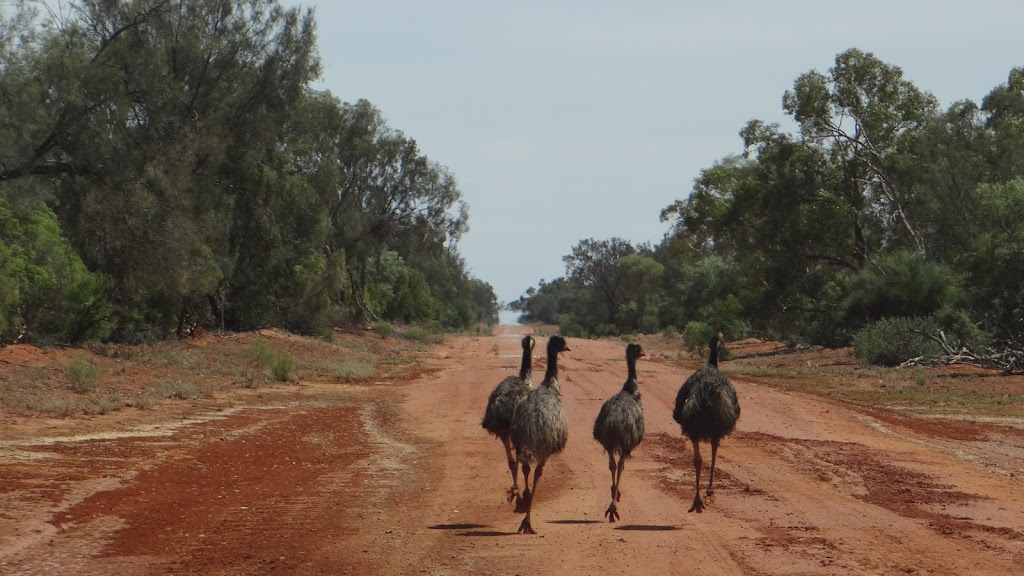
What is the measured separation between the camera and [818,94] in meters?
45.7

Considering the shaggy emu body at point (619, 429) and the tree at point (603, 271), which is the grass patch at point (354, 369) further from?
the tree at point (603, 271)

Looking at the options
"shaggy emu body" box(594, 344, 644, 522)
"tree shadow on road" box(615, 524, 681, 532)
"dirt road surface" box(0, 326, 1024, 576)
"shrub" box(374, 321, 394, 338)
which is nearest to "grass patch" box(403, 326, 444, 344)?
"shrub" box(374, 321, 394, 338)

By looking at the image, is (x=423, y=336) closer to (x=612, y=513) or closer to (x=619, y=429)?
(x=619, y=429)

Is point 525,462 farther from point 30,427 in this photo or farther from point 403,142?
point 403,142

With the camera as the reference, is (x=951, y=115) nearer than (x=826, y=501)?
No

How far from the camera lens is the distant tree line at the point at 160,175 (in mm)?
25734

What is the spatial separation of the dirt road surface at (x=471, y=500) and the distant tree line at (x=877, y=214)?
16.6 metres

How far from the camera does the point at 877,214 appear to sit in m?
51.3

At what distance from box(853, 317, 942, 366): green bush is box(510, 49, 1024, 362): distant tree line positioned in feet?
0.55

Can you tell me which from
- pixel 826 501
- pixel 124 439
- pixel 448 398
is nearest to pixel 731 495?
pixel 826 501

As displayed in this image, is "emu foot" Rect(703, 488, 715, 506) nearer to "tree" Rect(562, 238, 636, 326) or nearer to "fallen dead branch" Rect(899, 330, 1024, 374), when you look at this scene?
"fallen dead branch" Rect(899, 330, 1024, 374)

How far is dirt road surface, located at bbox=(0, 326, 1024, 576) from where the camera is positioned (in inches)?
350

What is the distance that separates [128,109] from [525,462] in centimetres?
2040

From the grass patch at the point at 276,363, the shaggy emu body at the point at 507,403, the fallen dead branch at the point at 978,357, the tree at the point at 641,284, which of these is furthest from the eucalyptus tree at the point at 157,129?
the tree at the point at 641,284
